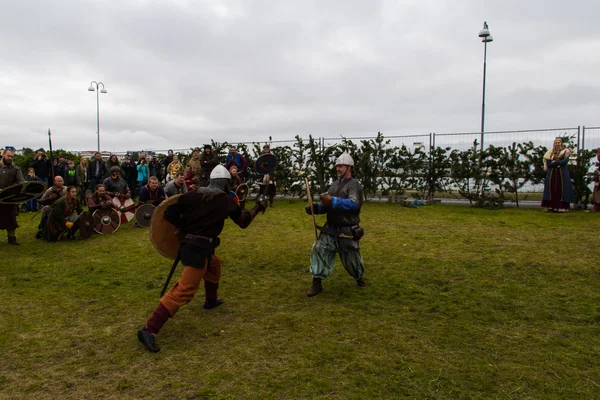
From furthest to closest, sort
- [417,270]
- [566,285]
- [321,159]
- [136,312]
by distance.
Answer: [321,159]
[417,270]
[566,285]
[136,312]

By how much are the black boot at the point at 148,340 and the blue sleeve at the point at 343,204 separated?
230 centimetres

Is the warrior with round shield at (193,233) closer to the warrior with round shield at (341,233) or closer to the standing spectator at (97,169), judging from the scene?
the warrior with round shield at (341,233)

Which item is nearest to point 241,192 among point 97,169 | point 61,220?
point 61,220

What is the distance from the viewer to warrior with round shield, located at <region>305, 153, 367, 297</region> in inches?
213

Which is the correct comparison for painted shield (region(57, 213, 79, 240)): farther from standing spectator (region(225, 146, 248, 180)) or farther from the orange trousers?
the orange trousers

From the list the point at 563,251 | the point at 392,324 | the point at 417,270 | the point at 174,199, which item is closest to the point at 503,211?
the point at 563,251

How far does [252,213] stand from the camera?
4656mm

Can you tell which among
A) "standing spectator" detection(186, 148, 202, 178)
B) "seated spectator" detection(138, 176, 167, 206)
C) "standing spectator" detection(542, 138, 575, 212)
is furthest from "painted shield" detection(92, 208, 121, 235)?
"standing spectator" detection(542, 138, 575, 212)

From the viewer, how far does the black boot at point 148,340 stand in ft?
13.0

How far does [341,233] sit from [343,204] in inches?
16.0

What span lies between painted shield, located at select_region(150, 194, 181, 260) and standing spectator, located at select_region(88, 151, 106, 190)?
427 inches

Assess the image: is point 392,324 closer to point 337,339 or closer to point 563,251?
point 337,339

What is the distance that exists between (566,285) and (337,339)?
3178mm

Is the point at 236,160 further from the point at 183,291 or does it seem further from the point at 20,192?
the point at 183,291
